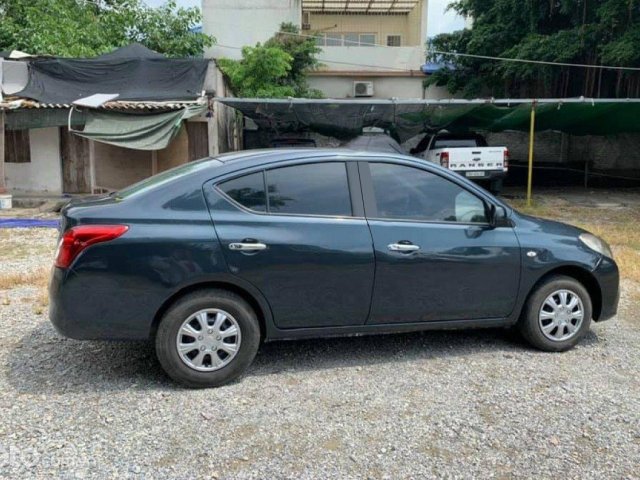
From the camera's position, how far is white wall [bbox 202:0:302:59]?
75.0 ft

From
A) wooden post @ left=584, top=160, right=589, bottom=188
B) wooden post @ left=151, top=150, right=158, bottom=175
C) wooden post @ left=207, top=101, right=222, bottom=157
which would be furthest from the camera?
wooden post @ left=584, top=160, right=589, bottom=188

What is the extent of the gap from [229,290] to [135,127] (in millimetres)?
10414

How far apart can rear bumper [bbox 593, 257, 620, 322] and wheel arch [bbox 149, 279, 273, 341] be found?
2.67 metres

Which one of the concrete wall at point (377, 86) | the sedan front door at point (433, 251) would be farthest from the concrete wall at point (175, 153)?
the sedan front door at point (433, 251)

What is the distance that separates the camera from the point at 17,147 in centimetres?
1512

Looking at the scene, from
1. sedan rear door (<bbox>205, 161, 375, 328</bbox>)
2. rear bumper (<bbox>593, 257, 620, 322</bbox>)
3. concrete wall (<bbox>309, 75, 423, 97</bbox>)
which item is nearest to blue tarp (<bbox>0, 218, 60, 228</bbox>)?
sedan rear door (<bbox>205, 161, 375, 328</bbox>)

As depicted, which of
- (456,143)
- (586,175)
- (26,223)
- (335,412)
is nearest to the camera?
(335,412)

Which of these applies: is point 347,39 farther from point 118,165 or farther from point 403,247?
A: point 403,247

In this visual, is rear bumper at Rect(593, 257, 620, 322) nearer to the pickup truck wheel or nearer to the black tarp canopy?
the pickup truck wheel

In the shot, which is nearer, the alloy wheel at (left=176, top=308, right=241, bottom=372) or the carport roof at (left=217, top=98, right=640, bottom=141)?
the alloy wheel at (left=176, top=308, right=241, bottom=372)

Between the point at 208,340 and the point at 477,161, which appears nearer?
the point at 208,340

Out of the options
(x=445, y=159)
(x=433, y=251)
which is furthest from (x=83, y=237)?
(x=445, y=159)

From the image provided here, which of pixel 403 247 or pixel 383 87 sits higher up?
pixel 383 87

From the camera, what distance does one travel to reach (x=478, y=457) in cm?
328
